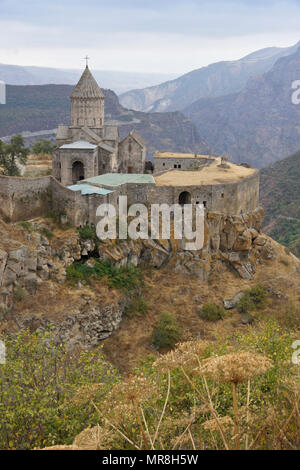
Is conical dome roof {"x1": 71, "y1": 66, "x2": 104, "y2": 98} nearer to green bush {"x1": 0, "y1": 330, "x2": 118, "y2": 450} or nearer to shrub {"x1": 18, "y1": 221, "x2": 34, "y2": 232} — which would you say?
shrub {"x1": 18, "y1": 221, "x2": 34, "y2": 232}

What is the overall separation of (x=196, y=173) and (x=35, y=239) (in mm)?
15622

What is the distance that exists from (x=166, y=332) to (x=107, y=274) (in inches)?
184

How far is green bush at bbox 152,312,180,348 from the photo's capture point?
86.5 ft

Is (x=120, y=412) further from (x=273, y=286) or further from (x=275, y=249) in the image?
(x=275, y=249)

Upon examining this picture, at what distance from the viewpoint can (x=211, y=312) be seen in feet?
95.9

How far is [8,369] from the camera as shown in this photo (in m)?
13.7

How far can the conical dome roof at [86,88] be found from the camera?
37094 mm

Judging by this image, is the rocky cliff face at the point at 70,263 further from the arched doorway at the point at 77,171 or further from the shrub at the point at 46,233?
the arched doorway at the point at 77,171

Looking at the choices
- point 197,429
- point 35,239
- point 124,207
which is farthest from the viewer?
point 124,207

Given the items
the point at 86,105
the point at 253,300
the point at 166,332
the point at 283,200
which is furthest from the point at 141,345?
the point at 283,200

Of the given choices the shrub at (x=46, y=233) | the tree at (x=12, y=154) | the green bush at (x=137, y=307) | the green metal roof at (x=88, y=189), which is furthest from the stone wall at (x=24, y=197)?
the green bush at (x=137, y=307)

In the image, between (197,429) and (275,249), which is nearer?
(197,429)
